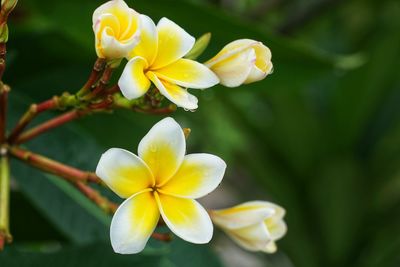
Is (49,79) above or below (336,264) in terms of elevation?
above

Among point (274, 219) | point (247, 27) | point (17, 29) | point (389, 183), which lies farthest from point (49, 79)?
point (389, 183)

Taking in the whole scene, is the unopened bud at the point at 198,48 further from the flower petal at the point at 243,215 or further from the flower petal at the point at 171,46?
the flower petal at the point at 243,215

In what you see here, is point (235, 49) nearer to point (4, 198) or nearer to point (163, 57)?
point (163, 57)

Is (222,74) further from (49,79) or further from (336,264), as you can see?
(336,264)

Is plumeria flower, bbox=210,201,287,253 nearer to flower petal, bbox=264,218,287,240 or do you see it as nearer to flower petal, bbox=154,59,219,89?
flower petal, bbox=264,218,287,240

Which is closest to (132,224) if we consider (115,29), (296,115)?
(115,29)

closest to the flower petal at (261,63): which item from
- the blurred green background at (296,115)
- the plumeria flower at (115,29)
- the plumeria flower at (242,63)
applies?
the plumeria flower at (242,63)
